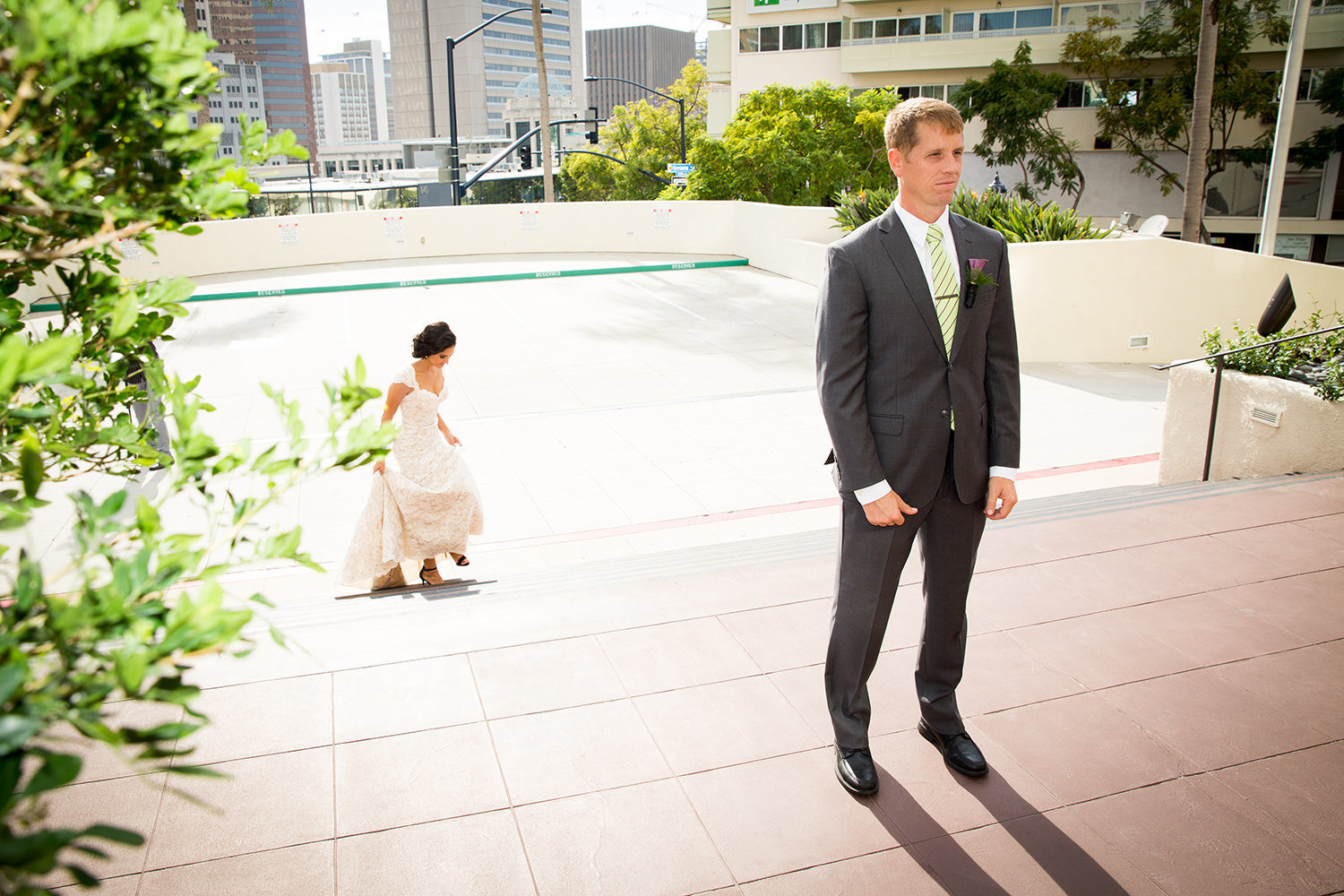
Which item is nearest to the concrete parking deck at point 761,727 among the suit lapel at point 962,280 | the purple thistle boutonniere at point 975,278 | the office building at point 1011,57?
the suit lapel at point 962,280

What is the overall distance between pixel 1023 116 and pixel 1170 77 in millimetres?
5056

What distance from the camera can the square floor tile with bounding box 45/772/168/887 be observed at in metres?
2.86

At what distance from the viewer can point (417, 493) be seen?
18.5 ft

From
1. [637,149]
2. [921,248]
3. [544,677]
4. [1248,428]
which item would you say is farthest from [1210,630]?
[637,149]

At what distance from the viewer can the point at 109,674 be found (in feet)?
3.29

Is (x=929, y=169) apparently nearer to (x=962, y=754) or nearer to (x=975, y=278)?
(x=975, y=278)

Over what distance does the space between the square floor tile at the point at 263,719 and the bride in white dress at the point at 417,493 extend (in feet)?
5.80

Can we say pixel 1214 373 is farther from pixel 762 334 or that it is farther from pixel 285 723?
pixel 762 334

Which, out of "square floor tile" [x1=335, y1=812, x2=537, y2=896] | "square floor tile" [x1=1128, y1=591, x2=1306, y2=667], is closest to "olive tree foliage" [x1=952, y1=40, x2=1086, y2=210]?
"square floor tile" [x1=1128, y1=591, x2=1306, y2=667]

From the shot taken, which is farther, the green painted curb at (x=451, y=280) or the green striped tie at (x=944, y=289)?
the green painted curb at (x=451, y=280)

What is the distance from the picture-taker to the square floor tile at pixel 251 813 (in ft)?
9.52

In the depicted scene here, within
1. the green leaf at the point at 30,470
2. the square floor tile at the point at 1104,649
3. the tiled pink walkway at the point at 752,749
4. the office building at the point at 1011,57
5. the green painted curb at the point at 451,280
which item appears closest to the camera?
the green leaf at the point at 30,470

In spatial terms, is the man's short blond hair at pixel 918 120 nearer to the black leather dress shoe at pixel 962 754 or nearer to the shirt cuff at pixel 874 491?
the shirt cuff at pixel 874 491

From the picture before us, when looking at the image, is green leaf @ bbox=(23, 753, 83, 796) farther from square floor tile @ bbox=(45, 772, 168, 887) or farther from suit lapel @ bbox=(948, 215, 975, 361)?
suit lapel @ bbox=(948, 215, 975, 361)
